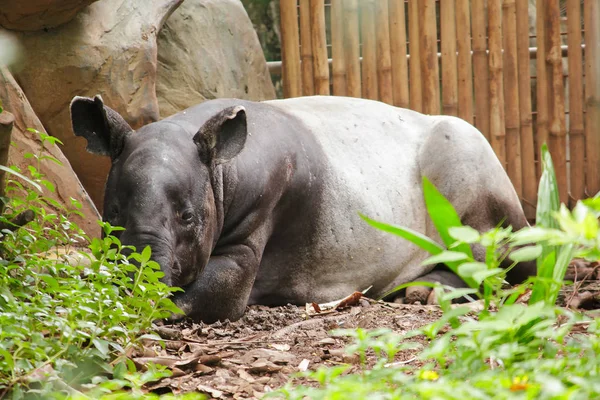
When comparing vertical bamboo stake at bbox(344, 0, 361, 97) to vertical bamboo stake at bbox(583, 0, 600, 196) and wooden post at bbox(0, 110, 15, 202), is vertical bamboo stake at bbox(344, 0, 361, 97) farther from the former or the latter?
wooden post at bbox(0, 110, 15, 202)

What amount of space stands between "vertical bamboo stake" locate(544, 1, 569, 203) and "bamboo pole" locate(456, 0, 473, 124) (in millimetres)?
669

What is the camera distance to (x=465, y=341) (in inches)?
85.4

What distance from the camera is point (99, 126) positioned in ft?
14.4

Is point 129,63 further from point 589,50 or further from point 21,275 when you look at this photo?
point 589,50

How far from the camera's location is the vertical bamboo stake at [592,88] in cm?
752

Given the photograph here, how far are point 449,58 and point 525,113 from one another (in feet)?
2.51

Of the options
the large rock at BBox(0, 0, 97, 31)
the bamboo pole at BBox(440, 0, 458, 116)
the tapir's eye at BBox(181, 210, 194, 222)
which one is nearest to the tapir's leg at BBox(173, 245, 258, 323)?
the tapir's eye at BBox(181, 210, 194, 222)

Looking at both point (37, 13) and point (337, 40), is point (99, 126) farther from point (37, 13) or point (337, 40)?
point (337, 40)

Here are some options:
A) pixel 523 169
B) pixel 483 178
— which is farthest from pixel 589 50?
pixel 483 178

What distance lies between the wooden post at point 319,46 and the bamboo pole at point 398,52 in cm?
53

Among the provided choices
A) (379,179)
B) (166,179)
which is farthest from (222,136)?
(379,179)

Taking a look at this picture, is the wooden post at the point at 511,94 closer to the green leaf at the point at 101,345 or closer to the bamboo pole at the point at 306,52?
the bamboo pole at the point at 306,52

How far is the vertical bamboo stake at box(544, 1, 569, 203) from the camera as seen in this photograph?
24.4 feet

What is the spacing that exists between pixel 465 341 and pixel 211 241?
7.50 feet
